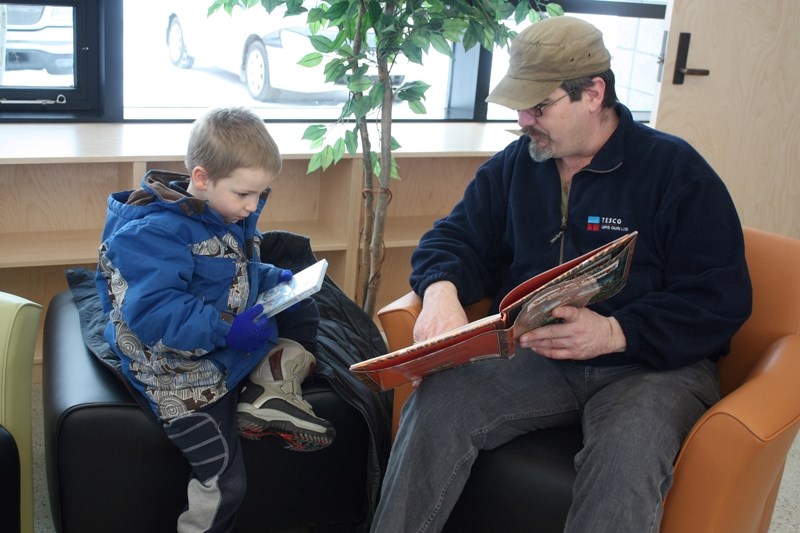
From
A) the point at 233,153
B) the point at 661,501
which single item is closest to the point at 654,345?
the point at 661,501

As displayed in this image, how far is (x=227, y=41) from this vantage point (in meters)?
3.28

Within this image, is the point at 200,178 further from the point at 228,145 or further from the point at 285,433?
the point at 285,433

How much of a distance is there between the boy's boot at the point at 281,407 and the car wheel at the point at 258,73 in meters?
1.64

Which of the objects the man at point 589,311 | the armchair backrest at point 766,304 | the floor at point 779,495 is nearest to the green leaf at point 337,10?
the man at point 589,311

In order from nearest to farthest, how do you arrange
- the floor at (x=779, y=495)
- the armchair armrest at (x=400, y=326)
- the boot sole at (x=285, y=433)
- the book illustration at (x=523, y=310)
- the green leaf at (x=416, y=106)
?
the book illustration at (x=523, y=310), the boot sole at (x=285, y=433), the armchair armrest at (x=400, y=326), the floor at (x=779, y=495), the green leaf at (x=416, y=106)

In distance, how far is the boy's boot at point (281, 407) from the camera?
74.4 inches

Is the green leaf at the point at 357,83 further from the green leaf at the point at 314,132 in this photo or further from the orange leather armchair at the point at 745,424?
the orange leather armchair at the point at 745,424

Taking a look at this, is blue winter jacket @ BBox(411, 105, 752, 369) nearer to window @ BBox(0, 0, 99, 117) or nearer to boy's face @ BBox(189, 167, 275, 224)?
boy's face @ BBox(189, 167, 275, 224)

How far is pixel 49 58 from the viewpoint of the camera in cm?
296

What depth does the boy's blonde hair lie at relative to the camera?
1.76 meters

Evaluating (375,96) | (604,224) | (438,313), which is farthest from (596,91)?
(375,96)

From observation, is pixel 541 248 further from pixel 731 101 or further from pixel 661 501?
pixel 731 101

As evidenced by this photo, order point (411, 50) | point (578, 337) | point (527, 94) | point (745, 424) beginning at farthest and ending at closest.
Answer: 1. point (411, 50)
2. point (527, 94)
3. point (578, 337)
4. point (745, 424)

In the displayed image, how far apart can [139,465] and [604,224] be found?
43.1 inches
